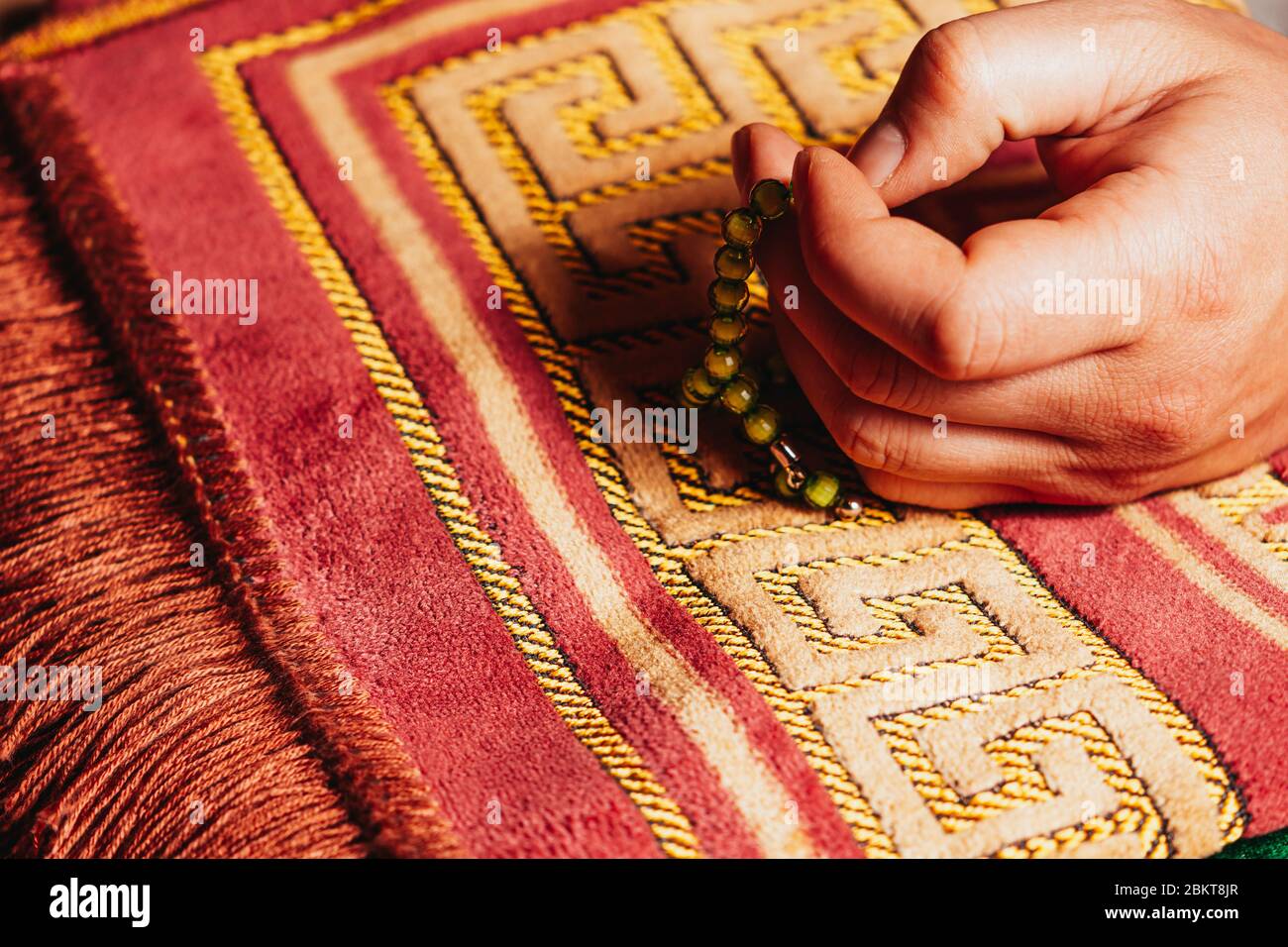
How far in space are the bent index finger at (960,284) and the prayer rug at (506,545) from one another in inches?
4.5

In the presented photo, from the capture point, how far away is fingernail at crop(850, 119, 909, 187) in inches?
18.9

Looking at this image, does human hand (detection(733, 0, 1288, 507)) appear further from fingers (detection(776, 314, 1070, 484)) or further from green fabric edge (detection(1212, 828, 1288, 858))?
green fabric edge (detection(1212, 828, 1288, 858))

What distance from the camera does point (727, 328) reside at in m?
0.53

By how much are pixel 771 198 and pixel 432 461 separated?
0.68 ft

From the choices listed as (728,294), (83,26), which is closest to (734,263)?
(728,294)

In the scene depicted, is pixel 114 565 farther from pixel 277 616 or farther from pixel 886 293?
pixel 886 293

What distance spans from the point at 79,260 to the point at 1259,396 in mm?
633

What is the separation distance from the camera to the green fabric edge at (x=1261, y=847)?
17.7 inches

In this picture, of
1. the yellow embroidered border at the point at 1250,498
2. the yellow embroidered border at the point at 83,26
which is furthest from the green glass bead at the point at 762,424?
the yellow embroidered border at the point at 83,26

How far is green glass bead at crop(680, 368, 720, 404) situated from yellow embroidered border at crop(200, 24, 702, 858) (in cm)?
12

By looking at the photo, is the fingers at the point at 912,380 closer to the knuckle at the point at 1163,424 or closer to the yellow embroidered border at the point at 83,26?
the knuckle at the point at 1163,424

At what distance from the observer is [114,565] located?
20.4 inches

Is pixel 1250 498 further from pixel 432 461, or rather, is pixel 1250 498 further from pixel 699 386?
pixel 432 461

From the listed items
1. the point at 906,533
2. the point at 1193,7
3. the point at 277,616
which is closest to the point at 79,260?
the point at 277,616
